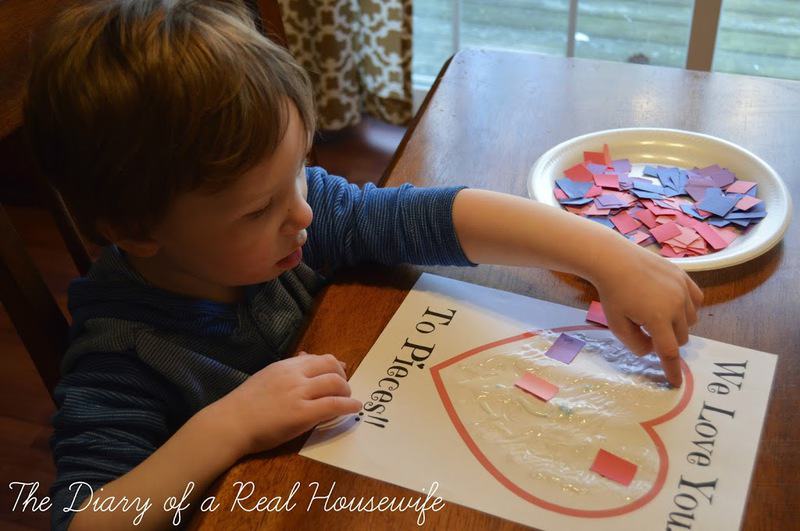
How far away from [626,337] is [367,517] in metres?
0.29

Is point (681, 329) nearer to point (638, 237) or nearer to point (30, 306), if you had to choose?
point (638, 237)

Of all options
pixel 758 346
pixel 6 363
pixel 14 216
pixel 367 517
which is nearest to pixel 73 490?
pixel 367 517

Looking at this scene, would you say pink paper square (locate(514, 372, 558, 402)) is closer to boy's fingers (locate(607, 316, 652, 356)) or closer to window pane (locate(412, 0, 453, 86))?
boy's fingers (locate(607, 316, 652, 356))

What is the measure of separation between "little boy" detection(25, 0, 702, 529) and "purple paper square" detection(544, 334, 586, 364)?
4cm

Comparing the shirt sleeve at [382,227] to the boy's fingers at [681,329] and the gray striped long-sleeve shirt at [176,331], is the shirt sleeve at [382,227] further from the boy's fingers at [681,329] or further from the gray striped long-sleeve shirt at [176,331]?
the boy's fingers at [681,329]

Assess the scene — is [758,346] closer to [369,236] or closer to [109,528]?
[369,236]

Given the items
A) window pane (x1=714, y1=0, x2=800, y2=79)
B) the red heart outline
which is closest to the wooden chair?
the red heart outline

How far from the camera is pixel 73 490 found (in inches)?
25.5

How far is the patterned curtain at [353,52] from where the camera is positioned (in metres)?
2.18

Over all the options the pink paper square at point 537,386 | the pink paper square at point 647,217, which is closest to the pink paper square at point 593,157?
the pink paper square at point 647,217

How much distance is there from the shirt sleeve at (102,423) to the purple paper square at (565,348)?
363 mm

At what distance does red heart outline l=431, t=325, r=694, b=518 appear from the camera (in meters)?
0.57

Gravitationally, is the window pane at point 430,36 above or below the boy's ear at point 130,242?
below

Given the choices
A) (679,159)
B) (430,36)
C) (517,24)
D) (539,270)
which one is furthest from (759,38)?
(539,270)
